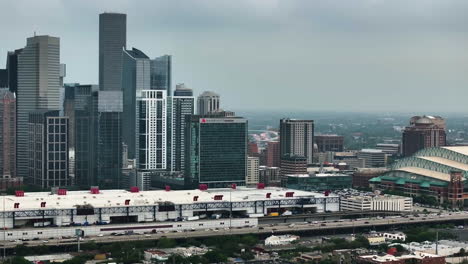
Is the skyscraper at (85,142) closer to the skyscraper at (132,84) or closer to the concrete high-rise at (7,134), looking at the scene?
the skyscraper at (132,84)

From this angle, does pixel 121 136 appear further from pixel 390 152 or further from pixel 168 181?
pixel 390 152

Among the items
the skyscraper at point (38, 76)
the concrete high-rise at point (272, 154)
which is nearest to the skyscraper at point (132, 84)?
the skyscraper at point (38, 76)

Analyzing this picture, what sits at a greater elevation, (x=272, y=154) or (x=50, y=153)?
(x=50, y=153)

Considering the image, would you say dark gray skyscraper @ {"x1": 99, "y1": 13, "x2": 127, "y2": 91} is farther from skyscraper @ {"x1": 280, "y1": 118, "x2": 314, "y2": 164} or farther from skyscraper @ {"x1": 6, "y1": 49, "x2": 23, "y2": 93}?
skyscraper @ {"x1": 280, "y1": 118, "x2": 314, "y2": 164}

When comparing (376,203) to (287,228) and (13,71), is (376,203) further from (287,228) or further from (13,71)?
(13,71)

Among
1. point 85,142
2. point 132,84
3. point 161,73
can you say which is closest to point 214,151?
point 85,142

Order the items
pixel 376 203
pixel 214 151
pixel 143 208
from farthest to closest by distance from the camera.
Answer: pixel 214 151
pixel 376 203
pixel 143 208

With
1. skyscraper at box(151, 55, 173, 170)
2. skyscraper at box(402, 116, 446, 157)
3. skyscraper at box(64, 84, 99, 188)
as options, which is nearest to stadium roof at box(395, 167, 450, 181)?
skyscraper at box(402, 116, 446, 157)
